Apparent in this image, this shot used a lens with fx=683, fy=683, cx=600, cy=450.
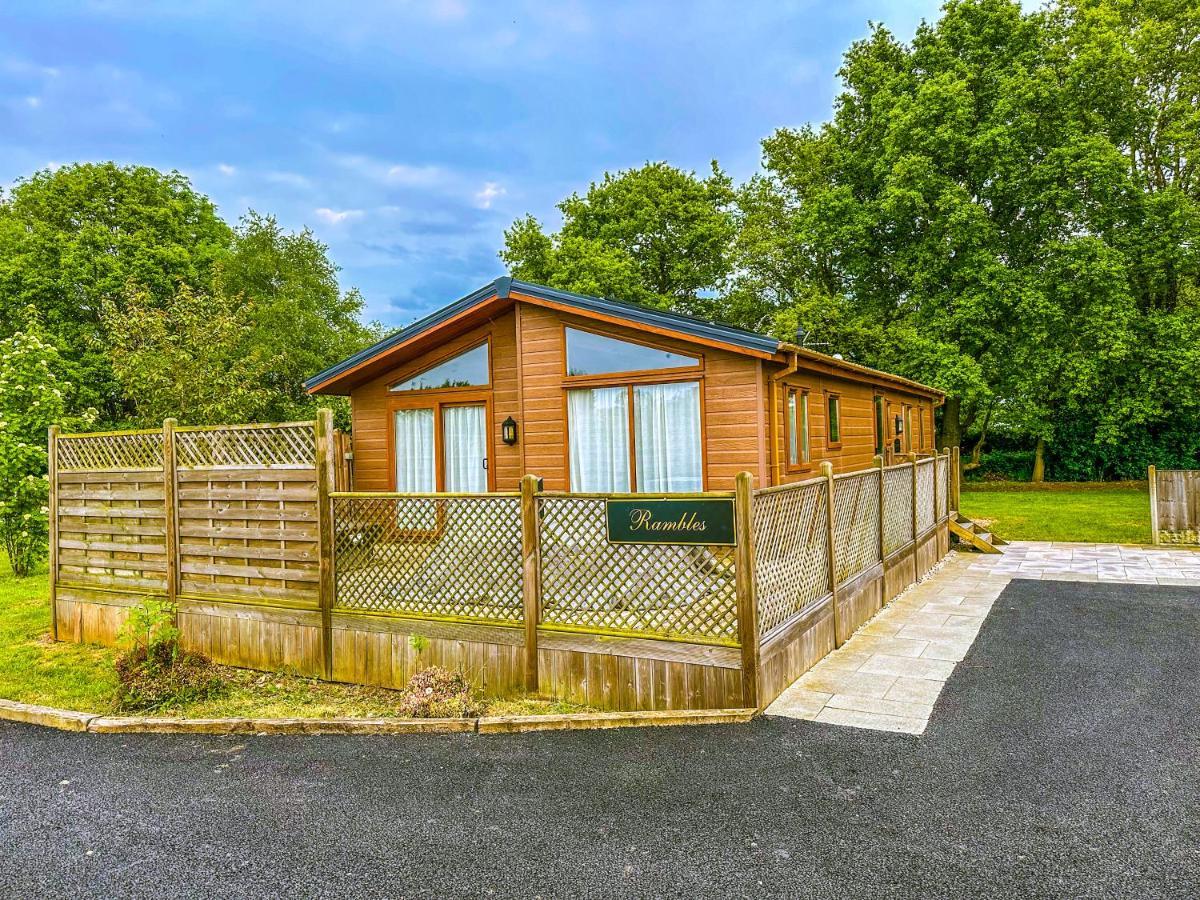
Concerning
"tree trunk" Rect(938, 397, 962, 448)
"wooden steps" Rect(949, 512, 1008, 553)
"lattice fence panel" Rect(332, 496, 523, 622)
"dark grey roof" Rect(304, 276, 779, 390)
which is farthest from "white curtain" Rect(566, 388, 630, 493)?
"tree trunk" Rect(938, 397, 962, 448)

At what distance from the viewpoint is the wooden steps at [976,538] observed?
35.8 ft

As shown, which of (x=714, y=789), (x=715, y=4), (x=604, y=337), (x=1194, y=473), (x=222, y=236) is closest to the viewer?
(x=714, y=789)

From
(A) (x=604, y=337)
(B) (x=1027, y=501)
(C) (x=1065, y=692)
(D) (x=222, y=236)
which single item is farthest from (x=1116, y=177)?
(D) (x=222, y=236)

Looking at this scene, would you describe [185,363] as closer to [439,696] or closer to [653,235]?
[439,696]

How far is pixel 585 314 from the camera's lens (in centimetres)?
816

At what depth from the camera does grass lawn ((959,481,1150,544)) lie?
481 inches

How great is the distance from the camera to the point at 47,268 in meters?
21.8

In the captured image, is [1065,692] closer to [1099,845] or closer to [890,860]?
[1099,845]

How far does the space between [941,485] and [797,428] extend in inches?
130

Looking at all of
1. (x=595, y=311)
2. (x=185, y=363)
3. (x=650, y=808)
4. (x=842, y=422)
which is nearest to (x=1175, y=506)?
(x=842, y=422)

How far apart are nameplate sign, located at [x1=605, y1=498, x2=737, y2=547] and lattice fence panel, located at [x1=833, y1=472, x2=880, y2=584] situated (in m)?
1.86

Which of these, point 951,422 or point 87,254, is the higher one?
point 87,254

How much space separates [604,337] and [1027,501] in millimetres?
14028

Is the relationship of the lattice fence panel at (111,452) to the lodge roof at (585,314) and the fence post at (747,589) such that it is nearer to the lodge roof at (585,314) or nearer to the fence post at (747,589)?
the lodge roof at (585,314)
